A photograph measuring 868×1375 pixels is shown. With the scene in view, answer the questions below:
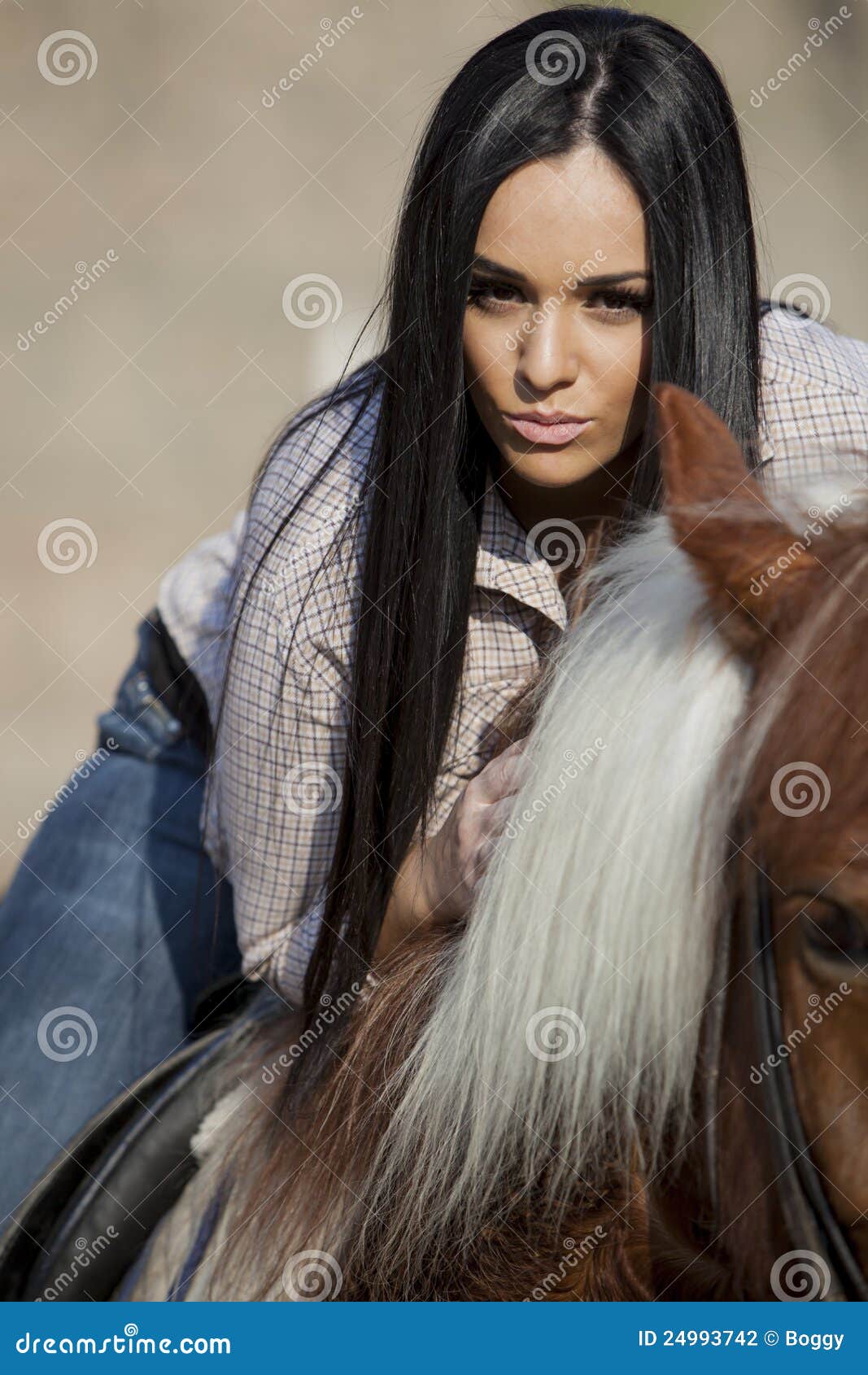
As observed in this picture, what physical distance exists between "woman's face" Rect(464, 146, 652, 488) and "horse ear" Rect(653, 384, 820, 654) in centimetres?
20

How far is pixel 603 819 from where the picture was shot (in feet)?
1.70

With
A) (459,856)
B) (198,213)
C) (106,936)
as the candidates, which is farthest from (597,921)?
(198,213)

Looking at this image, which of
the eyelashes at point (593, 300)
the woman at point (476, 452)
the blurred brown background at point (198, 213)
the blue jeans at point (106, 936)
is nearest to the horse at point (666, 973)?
the woman at point (476, 452)

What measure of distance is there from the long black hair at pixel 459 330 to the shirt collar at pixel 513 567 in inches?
0.8

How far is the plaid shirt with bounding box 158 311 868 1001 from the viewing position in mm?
835

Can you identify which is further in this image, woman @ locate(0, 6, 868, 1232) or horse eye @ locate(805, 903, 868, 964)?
woman @ locate(0, 6, 868, 1232)

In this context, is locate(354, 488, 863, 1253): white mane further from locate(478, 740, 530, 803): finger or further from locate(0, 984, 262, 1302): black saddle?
locate(0, 984, 262, 1302): black saddle

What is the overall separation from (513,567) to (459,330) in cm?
15

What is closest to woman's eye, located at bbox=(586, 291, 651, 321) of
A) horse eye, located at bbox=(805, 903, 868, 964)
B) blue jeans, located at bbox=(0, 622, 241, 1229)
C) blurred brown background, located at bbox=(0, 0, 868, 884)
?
horse eye, located at bbox=(805, 903, 868, 964)

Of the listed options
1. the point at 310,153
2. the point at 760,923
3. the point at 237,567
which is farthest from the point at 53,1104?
the point at 310,153

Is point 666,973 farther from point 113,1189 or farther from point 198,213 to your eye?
point 198,213

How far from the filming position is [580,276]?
744 mm

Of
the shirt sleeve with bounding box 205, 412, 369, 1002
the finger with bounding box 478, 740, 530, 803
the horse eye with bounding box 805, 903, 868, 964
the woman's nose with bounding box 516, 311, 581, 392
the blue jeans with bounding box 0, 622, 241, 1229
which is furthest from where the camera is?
the blue jeans with bounding box 0, 622, 241, 1229

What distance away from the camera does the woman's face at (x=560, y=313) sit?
0.74m
